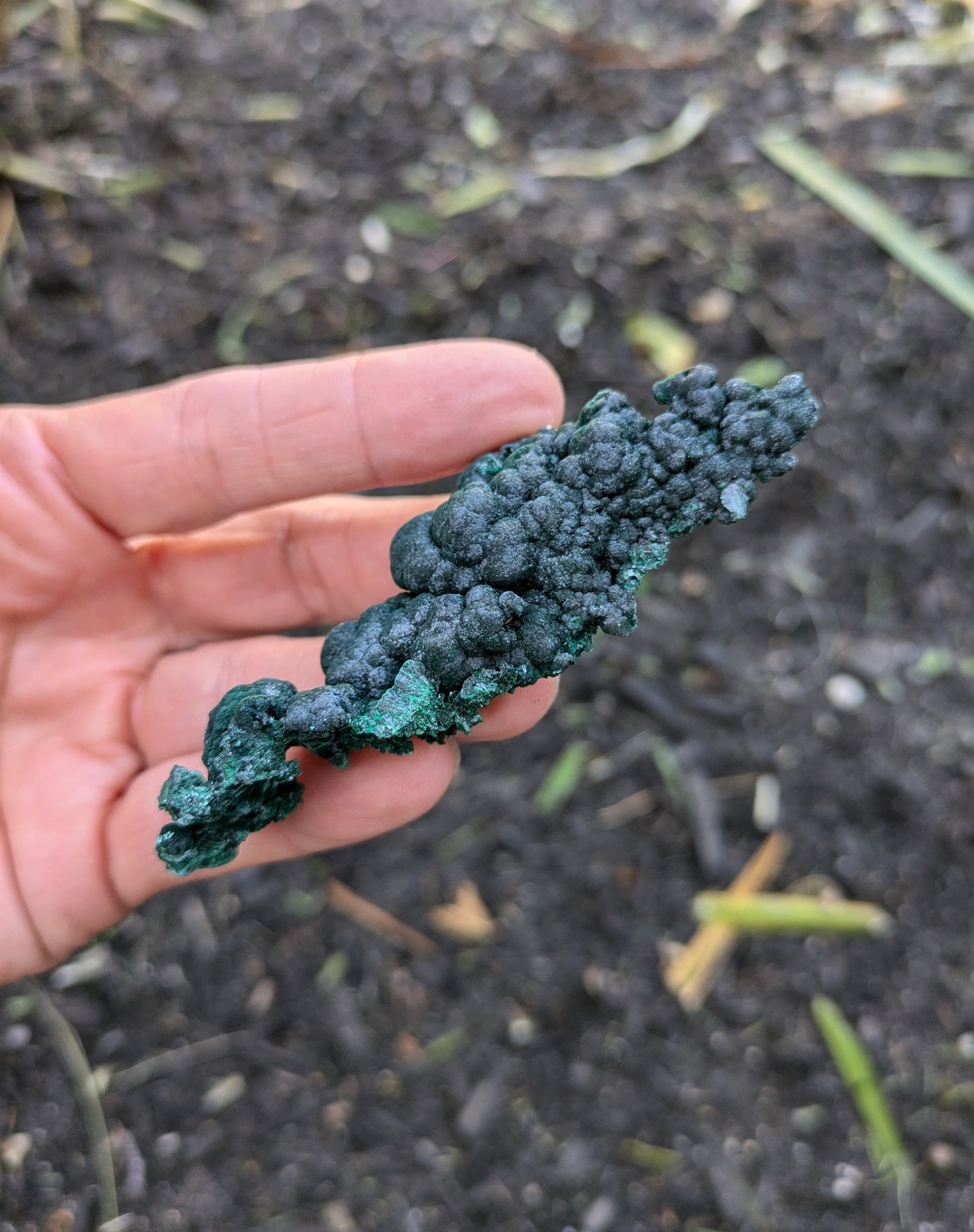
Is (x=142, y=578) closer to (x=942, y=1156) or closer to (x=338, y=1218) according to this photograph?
(x=338, y=1218)

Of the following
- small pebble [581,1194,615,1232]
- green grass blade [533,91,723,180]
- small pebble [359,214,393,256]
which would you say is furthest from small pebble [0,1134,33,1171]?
green grass blade [533,91,723,180]

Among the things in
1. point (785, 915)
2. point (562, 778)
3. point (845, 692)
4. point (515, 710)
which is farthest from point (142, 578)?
point (845, 692)

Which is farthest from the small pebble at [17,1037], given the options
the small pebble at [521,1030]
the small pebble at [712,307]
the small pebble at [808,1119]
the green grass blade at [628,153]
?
the green grass blade at [628,153]

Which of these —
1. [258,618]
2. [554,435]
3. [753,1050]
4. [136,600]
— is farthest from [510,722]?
[753,1050]

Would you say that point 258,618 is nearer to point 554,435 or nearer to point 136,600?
point 136,600

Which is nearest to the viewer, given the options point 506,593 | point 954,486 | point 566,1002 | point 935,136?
point 506,593

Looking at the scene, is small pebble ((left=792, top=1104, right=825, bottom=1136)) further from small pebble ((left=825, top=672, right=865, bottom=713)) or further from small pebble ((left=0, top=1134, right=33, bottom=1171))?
small pebble ((left=0, top=1134, right=33, bottom=1171))
